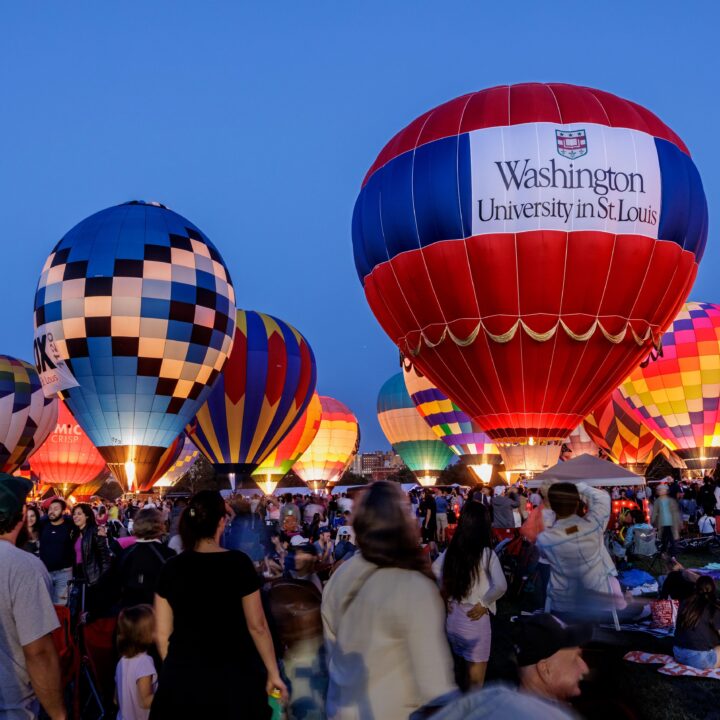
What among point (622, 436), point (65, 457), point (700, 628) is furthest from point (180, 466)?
point (700, 628)

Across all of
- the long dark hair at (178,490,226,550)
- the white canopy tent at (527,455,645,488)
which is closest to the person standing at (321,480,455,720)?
the long dark hair at (178,490,226,550)

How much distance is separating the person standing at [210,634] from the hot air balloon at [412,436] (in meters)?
36.8

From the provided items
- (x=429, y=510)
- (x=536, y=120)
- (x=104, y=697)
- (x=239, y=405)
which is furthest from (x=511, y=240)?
(x=239, y=405)

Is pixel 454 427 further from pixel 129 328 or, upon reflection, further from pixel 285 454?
pixel 129 328

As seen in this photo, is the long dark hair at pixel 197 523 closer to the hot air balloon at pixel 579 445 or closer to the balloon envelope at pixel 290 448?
the balloon envelope at pixel 290 448

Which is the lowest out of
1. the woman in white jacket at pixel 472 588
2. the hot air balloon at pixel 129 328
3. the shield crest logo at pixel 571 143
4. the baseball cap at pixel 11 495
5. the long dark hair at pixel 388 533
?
the woman in white jacket at pixel 472 588

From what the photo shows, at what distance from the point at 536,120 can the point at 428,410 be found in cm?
1917

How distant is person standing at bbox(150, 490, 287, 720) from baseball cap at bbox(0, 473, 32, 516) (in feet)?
2.04

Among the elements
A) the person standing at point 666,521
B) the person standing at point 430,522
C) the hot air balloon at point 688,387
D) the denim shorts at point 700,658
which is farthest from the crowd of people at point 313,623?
the hot air balloon at point 688,387

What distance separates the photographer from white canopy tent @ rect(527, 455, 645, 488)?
11.7 meters

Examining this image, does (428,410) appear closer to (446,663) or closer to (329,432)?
(329,432)

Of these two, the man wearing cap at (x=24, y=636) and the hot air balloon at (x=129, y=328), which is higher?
the hot air balloon at (x=129, y=328)

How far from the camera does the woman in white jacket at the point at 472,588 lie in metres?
4.29

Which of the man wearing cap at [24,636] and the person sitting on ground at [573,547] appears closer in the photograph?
the man wearing cap at [24,636]
